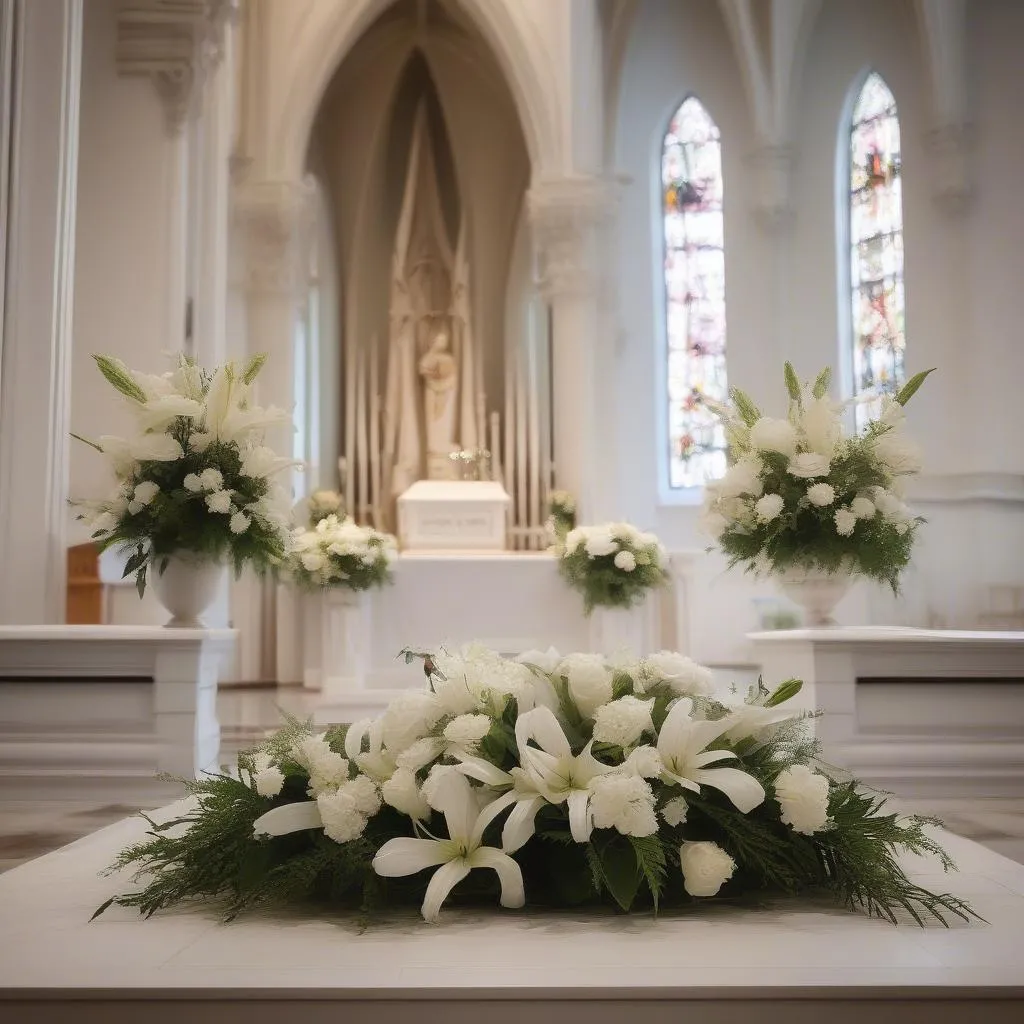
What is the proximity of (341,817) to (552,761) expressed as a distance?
0.28 meters

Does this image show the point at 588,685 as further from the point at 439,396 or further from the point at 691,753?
the point at 439,396

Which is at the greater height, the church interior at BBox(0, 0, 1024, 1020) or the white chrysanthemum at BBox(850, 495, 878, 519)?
the church interior at BBox(0, 0, 1024, 1020)

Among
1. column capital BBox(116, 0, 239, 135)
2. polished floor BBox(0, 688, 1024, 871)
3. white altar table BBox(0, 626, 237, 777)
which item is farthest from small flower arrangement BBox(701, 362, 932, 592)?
column capital BBox(116, 0, 239, 135)

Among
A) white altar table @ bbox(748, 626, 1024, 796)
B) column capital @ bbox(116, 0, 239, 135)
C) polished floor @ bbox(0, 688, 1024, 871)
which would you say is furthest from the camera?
column capital @ bbox(116, 0, 239, 135)

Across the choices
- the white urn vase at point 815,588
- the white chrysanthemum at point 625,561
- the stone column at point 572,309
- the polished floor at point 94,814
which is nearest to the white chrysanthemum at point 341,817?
the polished floor at point 94,814

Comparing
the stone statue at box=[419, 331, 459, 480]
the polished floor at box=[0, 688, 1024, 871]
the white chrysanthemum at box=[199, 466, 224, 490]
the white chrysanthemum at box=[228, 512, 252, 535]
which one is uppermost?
the stone statue at box=[419, 331, 459, 480]

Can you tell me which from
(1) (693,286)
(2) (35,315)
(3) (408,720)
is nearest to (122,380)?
(2) (35,315)

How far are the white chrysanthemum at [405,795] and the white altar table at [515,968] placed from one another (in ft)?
0.48

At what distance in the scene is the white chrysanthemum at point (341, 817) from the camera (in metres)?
1.64

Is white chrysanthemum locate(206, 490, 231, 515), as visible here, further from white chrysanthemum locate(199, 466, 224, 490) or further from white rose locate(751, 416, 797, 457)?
white rose locate(751, 416, 797, 457)

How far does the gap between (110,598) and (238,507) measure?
327 centimetres

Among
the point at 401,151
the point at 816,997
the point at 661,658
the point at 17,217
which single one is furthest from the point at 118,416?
the point at 401,151

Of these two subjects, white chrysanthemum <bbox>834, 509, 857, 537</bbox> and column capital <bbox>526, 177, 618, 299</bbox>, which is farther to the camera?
column capital <bbox>526, 177, 618, 299</bbox>

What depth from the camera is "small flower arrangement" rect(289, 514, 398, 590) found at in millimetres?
9609
